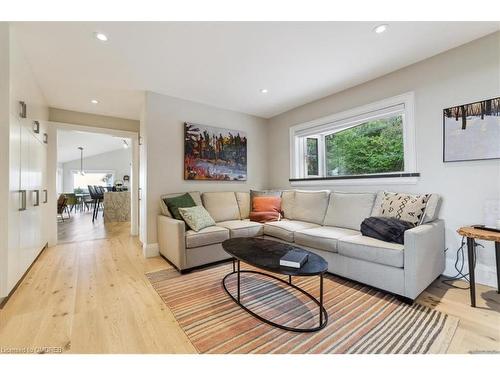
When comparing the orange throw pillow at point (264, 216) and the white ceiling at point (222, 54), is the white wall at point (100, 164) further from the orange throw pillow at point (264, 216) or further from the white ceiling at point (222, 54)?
the orange throw pillow at point (264, 216)

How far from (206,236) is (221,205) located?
0.84 m

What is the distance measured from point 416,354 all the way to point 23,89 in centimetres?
388

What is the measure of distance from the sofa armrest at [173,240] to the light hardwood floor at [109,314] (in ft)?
0.81

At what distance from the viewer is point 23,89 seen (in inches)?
85.8

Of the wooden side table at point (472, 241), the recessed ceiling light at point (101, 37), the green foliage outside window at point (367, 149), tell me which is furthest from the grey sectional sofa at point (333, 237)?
the recessed ceiling light at point (101, 37)

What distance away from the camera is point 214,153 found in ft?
12.0

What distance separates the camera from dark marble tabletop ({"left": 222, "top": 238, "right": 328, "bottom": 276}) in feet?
4.87

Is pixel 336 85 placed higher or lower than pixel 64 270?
higher

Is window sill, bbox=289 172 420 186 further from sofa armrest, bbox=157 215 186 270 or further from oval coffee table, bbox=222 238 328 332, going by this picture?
sofa armrest, bbox=157 215 186 270

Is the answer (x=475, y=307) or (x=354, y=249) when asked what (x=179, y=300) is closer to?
(x=354, y=249)
